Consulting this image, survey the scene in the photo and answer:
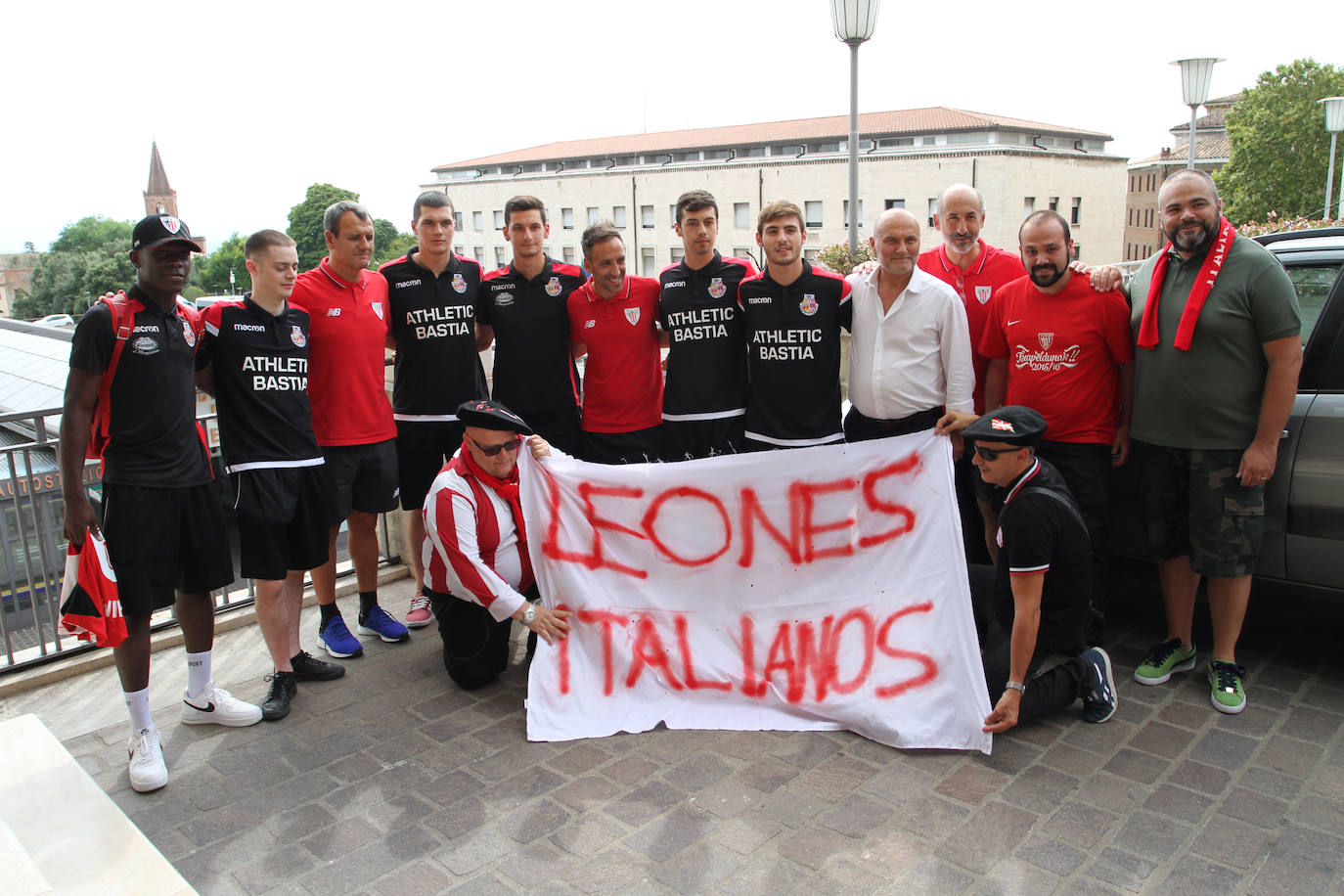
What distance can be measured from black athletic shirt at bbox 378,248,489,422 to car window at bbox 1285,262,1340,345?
163 inches

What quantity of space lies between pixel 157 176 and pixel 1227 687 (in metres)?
151

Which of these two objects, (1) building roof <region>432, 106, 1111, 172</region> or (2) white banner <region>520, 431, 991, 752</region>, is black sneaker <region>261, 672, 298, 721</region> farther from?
(1) building roof <region>432, 106, 1111, 172</region>

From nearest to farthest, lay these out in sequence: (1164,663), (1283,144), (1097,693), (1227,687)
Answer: (1097,693), (1227,687), (1164,663), (1283,144)

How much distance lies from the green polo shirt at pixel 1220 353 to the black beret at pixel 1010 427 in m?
0.72

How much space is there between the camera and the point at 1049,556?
3.85 meters

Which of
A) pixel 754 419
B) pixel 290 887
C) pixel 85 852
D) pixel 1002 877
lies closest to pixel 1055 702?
pixel 1002 877

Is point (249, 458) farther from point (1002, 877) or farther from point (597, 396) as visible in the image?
point (1002, 877)

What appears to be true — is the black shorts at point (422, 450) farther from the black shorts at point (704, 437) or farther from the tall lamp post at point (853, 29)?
the tall lamp post at point (853, 29)

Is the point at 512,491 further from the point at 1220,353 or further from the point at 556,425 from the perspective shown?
the point at 1220,353

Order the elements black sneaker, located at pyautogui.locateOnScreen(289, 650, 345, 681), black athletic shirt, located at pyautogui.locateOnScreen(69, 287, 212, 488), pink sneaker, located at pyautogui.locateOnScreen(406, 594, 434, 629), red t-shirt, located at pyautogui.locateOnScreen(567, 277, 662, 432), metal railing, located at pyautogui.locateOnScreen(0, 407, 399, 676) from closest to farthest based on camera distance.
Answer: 1. black athletic shirt, located at pyautogui.locateOnScreen(69, 287, 212, 488)
2. black sneaker, located at pyautogui.locateOnScreen(289, 650, 345, 681)
3. metal railing, located at pyautogui.locateOnScreen(0, 407, 399, 676)
4. red t-shirt, located at pyautogui.locateOnScreen(567, 277, 662, 432)
5. pink sneaker, located at pyautogui.locateOnScreen(406, 594, 434, 629)

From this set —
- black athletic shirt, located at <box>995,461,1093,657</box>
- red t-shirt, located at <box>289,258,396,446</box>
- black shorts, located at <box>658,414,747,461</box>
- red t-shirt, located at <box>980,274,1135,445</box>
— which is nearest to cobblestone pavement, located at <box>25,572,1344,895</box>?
black athletic shirt, located at <box>995,461,1093,657</box>

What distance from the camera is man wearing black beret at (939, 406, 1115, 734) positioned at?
384 cm

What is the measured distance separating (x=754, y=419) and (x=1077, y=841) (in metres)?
2.46

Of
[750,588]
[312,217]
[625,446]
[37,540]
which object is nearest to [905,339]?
[750,588]
